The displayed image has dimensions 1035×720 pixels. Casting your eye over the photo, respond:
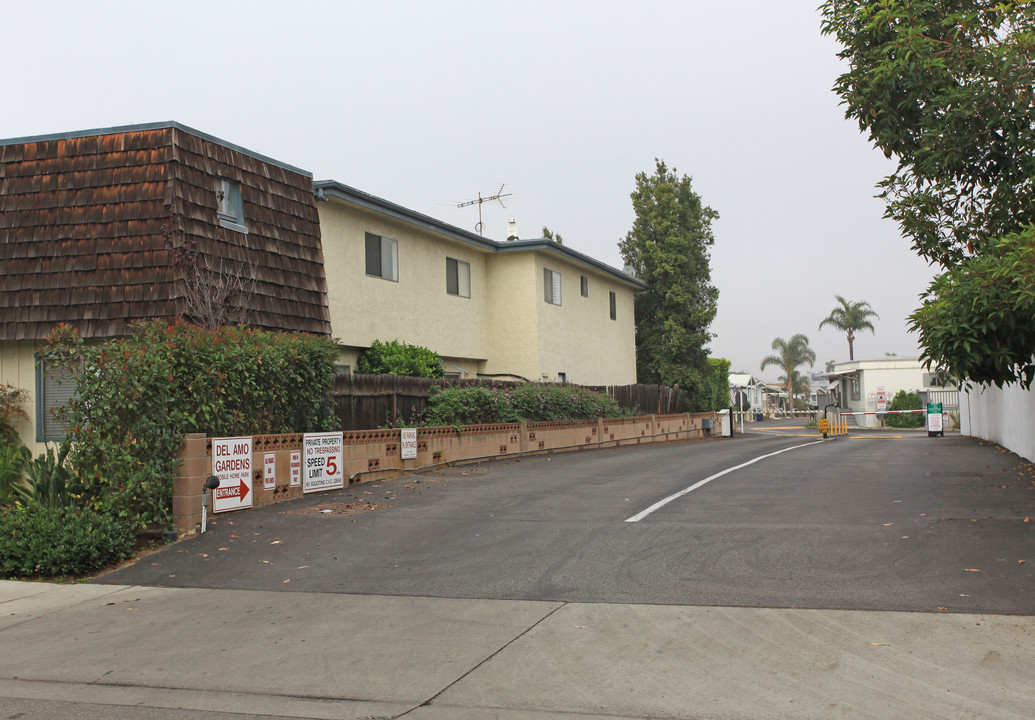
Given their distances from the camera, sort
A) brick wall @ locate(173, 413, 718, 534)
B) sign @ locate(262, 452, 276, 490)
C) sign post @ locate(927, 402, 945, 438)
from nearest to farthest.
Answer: brick wall @ locate(173, 413, 718, 534) → sign @ locate(262, 452, 276, 490) → sign post @ locate(927, 402, 945, 438)

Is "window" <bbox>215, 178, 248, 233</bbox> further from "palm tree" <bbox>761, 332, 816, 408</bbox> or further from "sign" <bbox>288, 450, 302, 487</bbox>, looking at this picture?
"palm tree" <bbox>761, 332, 816, 408</bbox>

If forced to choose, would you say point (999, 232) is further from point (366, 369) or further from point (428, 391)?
point (366, 369)

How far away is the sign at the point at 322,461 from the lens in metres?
13.6

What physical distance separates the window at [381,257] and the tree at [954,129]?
12.8 metres

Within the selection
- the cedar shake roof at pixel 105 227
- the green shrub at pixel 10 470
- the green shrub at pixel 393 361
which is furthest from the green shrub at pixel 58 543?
the green shrub at pixel 393 361

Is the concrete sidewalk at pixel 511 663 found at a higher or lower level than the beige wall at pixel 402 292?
lower

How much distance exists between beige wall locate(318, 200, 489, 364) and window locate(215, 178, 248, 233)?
2.81 meters

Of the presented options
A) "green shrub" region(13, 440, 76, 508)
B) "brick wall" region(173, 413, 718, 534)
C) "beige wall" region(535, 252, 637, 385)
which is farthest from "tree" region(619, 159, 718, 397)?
"green shrub" region(13, 440, 76, 508)

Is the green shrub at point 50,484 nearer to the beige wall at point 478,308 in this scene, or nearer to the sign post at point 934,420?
the beige wall at point 478,308

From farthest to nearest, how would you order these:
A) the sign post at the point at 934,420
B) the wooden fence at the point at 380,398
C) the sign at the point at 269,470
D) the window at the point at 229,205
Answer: the sign post at the point at 934,420, the window at the point at 229,205, the wooden fence at the point at 380,398, the sign at the point at 269,470

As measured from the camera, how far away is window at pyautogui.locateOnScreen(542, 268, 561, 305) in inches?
1118

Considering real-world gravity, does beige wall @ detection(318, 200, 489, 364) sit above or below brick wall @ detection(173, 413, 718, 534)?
above

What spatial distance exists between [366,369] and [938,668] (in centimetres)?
1704

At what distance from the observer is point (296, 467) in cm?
1345
